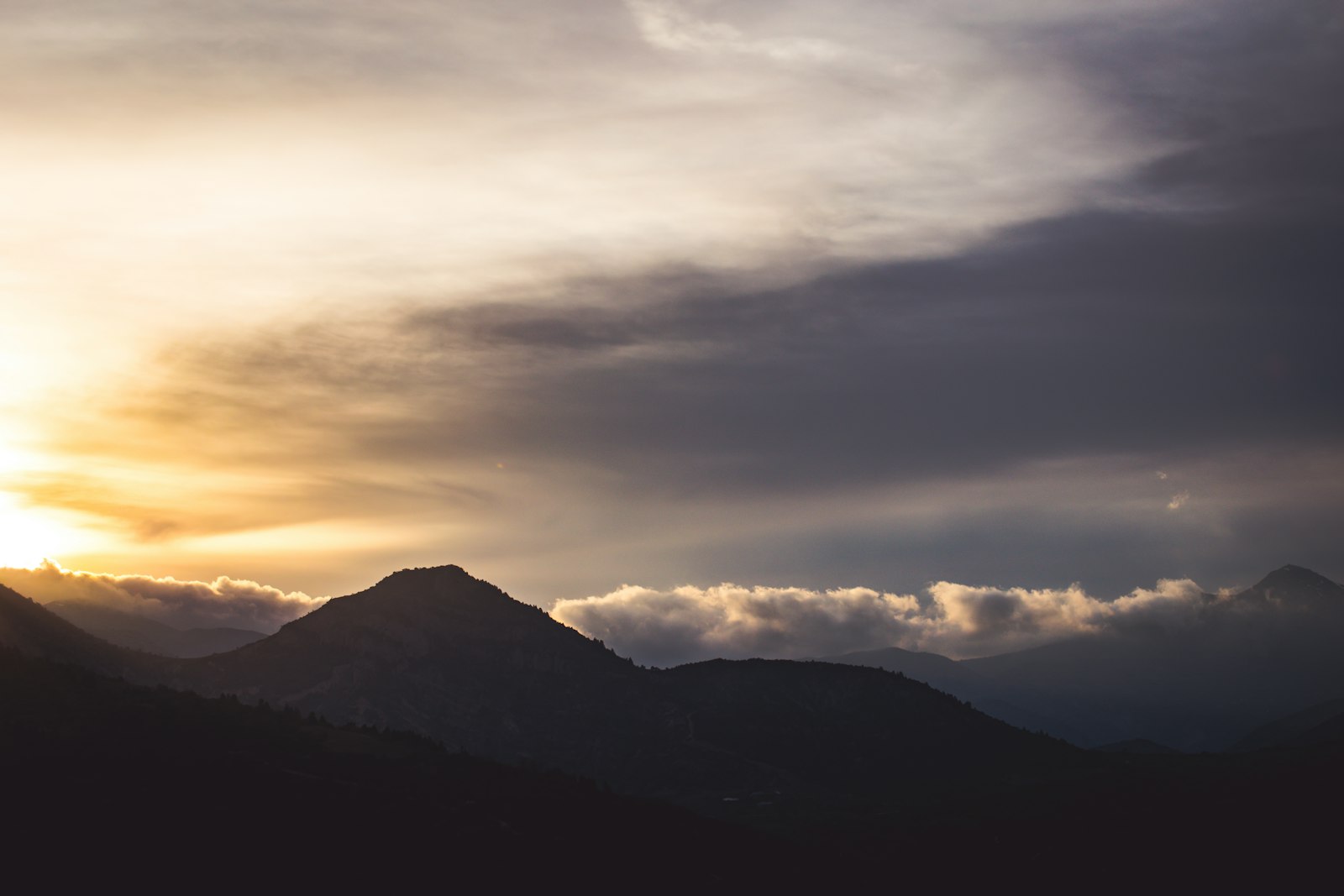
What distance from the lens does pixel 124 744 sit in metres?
199

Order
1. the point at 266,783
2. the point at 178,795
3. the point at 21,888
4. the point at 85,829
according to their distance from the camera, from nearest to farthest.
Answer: the point at 21,888
the point at 85,829
the point at 178,795
the point at 266,783

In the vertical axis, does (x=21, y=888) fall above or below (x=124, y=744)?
below

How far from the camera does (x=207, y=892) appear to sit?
526ft

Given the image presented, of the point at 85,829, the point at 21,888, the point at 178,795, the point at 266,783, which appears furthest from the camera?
the point at 266,783

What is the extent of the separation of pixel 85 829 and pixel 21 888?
16021 mm

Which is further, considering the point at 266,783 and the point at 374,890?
the point at 266,783

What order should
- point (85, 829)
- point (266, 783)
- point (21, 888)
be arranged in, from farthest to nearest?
point (266, 783)
point (85, 829)
point (21, 888)

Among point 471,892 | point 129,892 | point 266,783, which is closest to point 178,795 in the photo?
point 266,783

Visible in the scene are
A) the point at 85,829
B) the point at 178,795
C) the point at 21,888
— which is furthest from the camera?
the point at 178,795

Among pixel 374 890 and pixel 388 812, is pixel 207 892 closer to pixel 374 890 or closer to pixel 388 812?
pixel 374 890

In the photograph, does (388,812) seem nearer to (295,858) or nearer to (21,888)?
Result: (295,858)

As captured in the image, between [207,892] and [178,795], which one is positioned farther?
[178,795]

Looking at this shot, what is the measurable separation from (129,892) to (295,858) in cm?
2436

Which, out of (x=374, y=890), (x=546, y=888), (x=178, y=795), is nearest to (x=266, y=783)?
(x=178, y=795)
